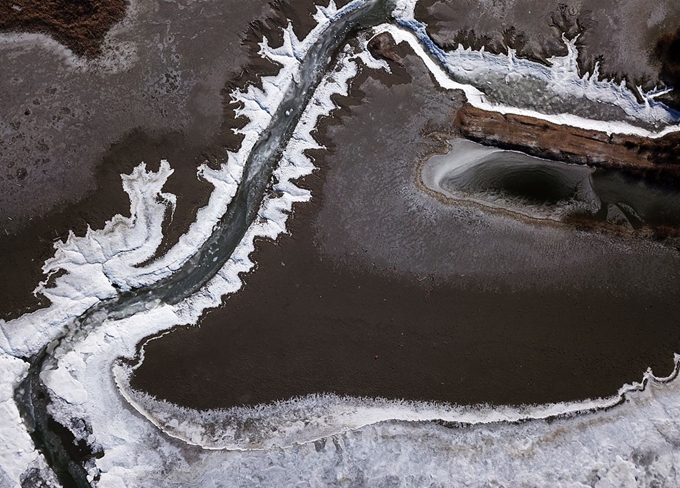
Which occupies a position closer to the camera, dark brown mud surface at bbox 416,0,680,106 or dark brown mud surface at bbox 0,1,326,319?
dark brown mud surface at bbox 0,1,326,319

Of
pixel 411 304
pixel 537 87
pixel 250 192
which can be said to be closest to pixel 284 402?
pixel 411 304

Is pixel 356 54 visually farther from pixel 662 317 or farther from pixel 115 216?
pixel 662 317

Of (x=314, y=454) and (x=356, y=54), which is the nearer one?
(x=314, y=454)

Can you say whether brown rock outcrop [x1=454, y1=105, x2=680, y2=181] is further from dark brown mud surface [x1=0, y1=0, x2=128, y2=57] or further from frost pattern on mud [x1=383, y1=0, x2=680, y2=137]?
dark brown mud surface [x1=0, y1=0, x2=128, y2=57]

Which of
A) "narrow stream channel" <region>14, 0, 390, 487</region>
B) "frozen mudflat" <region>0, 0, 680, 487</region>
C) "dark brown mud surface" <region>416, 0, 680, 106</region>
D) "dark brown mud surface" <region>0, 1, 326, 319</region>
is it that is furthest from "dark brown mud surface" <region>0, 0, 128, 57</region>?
"dark brown mud surface" <region>416, 0, 680, 106</region>

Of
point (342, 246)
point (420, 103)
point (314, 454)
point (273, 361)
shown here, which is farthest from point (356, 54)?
point (314, 454)
